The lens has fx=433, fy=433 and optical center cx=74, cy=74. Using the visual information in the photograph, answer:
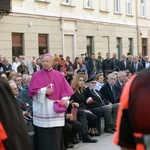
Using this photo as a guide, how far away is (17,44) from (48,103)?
1361 cm

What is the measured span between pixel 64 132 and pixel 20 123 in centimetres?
507

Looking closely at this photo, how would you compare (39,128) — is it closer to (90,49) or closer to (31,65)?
(31,65)

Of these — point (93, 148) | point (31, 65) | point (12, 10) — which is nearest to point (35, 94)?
point (93, 148)

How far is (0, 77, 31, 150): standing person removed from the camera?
2.80 metres

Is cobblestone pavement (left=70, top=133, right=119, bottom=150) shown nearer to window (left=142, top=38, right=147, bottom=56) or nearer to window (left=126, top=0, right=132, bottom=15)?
window (left=126, top=0, right=132, bottom=15)

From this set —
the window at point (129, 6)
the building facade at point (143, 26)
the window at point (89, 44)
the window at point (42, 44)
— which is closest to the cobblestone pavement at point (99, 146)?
the window at point (42, 44)

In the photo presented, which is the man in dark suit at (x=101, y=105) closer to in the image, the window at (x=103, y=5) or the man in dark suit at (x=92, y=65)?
the man in dark suit at (x=92, y=65)

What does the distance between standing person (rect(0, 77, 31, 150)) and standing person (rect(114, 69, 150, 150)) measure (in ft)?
3.00

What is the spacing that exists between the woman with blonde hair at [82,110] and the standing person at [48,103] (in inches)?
85.6

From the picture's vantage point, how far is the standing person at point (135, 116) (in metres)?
2.01

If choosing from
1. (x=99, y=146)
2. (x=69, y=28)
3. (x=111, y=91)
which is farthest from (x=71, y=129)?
(x=69, y=28)

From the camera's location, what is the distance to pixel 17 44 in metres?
20.1

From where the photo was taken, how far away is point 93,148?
8625mm

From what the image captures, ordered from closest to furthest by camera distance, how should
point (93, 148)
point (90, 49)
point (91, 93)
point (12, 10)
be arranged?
point (93, 148)
point (91, 93)
point (12, 10)
point (90, 49)
